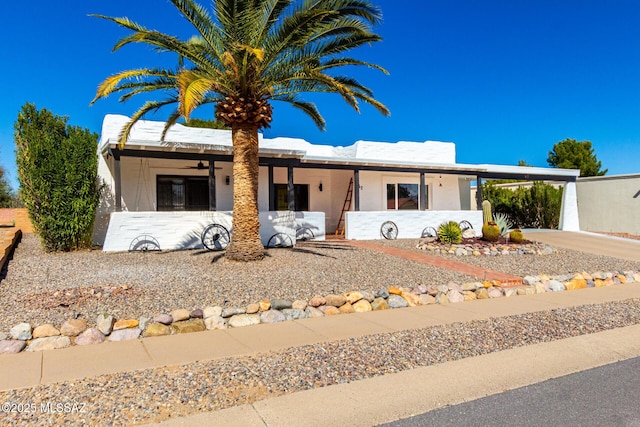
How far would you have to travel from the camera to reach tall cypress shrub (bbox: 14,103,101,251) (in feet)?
38.9

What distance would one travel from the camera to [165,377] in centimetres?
440

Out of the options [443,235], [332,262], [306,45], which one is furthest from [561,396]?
[443,235]

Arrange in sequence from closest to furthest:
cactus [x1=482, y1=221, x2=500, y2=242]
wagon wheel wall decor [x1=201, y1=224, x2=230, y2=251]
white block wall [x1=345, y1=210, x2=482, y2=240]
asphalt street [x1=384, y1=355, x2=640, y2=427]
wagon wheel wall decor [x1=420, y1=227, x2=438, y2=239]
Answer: asphalt street [x1=384, y1=355, x2=640, y2=427]
wagon wheel wall decor [x1=201, y1=224, x2=230, y2=251]
cactus [x1=482, y1=221, x2=500, y2=242]
white block wall [x1=345, y1=210, x2=482, y2=240]
wagon wheel wall decor [x1=420, y1=227, x2=438, y2=239]

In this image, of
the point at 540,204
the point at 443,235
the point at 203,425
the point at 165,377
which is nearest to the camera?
the point at 203,425

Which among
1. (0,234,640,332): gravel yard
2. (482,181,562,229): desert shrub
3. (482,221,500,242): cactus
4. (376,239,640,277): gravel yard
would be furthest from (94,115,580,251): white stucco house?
(376,239,640,277): gravel yard

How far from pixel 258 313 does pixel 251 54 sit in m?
5.69

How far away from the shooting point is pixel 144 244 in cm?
1292

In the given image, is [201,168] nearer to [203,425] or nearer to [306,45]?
[306,45]

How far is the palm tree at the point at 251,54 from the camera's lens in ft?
31.5

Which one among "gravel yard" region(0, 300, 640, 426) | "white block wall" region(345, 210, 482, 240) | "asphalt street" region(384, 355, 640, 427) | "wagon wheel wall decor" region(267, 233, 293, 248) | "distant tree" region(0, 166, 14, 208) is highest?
"distant tree" region(0, 166, 14, 208)

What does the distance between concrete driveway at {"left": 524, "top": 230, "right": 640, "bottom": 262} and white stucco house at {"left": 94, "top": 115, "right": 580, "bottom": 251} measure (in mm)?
2559

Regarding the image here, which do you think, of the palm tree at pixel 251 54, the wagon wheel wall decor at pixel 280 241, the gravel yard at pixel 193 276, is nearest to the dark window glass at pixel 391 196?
the wagon wheel wall decor at pixel 280 241

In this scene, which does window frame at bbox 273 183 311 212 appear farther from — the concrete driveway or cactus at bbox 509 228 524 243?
the concrete driveway

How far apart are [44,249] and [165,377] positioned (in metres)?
10.1
